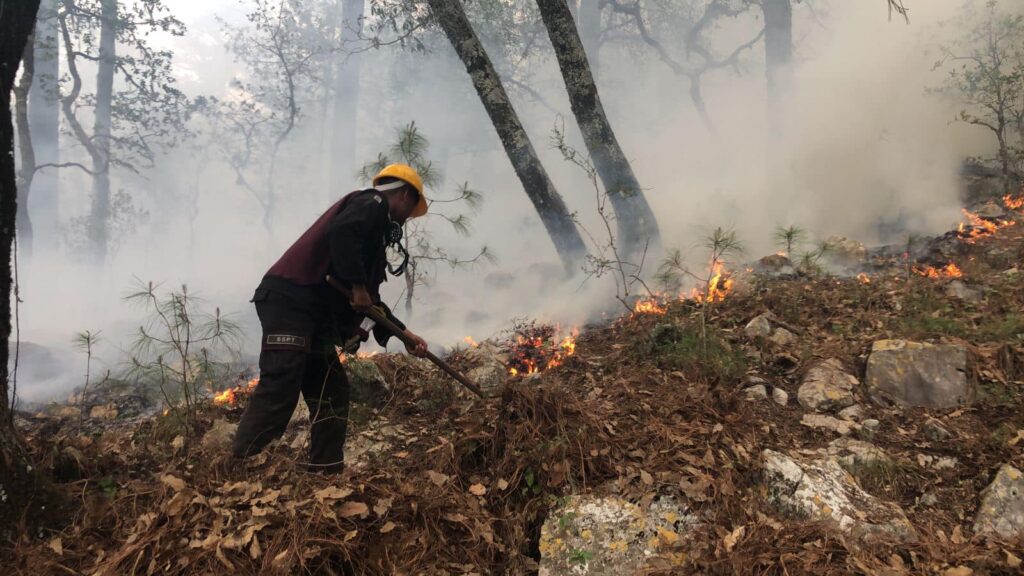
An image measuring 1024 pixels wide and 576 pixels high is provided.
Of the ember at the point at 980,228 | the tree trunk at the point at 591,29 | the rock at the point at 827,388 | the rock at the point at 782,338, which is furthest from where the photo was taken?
the tree trunk at the point at 591,29

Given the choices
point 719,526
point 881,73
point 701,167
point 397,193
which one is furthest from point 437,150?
point 719,526

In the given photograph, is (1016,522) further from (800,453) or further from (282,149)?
(282,149)

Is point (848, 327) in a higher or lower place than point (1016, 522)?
higher

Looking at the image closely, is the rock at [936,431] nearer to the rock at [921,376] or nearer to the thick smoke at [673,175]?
the rock at [921,376]

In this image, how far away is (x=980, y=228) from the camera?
6211 mm

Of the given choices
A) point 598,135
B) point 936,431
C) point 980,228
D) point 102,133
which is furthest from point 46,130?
point 980,228

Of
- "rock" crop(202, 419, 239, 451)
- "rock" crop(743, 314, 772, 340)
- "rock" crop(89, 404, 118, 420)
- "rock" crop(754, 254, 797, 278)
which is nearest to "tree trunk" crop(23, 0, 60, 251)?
"rock" crop(89, 404, 118, 420)

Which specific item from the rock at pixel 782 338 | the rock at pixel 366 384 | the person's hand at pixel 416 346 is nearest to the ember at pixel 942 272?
the rock at pixel 782 338

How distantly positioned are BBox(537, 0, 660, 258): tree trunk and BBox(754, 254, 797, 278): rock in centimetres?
130

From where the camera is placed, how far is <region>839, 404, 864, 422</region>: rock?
320 centimetres

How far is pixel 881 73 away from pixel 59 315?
2075cm

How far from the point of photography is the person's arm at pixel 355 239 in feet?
9.30

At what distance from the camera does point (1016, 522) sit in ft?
7.50

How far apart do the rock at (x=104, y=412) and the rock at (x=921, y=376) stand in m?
6.64
